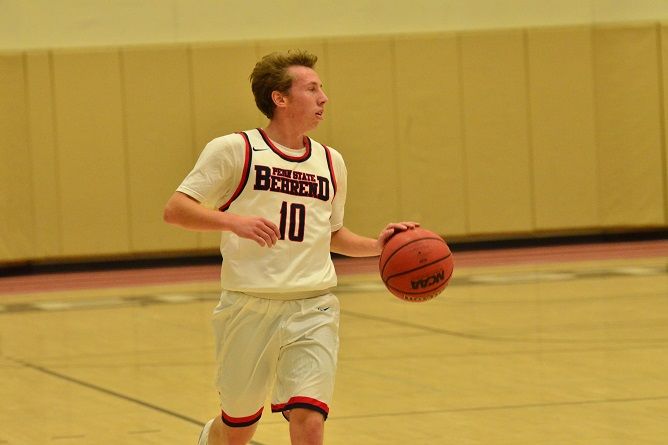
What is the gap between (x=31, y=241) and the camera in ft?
50.5

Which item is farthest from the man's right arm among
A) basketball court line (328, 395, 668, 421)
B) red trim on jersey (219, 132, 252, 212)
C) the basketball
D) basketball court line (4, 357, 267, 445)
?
basketball court line (328, 395, 668, 421)

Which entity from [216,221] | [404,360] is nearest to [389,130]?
[404,360]

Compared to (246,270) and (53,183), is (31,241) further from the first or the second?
(246,270)

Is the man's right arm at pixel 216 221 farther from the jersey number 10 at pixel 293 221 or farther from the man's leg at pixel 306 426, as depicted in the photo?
the man's leg at pixel 306 426

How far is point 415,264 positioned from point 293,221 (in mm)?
527

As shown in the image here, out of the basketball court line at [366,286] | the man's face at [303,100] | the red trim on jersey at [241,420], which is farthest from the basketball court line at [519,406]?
the basketball court line at [366,286]

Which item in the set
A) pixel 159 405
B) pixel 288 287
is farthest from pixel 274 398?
pixel 159 405

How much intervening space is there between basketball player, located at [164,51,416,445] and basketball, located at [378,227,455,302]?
258 mm

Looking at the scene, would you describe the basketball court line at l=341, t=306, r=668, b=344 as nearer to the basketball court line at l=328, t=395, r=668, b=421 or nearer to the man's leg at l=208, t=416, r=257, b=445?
the basketball court line at l=328, t=395, r=668, b=421

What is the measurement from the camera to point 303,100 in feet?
15.8

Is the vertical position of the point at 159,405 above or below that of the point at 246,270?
below

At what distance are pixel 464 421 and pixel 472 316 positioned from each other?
4.16 m

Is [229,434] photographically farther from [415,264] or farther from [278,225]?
[415,264]

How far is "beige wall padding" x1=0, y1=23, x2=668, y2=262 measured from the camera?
1536 centimetres
